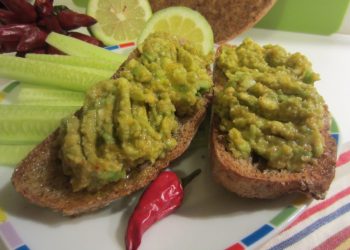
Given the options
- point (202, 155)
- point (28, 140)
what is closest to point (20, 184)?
point (28, 140)

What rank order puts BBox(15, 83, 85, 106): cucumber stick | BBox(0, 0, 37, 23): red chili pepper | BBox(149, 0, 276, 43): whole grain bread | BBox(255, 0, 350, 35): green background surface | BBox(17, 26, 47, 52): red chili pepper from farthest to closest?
BBox(255, 0, 350, 35): green background surface → BBox(149, 0, 276, 43): whole grain bread → BBox(0, 0, 37, 23): red chili pepper → BBox(17, 26, 47, 52): red chili pepper → BBox(15, 83, 85, 106): cucumber stick

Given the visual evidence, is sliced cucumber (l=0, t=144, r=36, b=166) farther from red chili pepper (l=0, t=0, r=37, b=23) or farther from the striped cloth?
red chili pepper (l=0, t=0, r=37, b=23)

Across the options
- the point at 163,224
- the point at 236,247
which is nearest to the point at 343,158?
the point at 236,247

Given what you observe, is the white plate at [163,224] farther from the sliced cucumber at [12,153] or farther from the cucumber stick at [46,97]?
the cucumber stick at [46,97]

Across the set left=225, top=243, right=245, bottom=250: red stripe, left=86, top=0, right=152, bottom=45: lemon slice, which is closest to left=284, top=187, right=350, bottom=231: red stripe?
left=225, top=243, right=245, bottom=250: red stripe

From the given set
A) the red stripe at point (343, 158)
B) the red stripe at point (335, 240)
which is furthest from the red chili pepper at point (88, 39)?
the red stripe at point (335, 240)

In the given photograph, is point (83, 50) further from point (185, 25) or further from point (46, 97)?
point (185, 25)

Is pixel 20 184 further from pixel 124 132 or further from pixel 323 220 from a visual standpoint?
pixel 323 220
